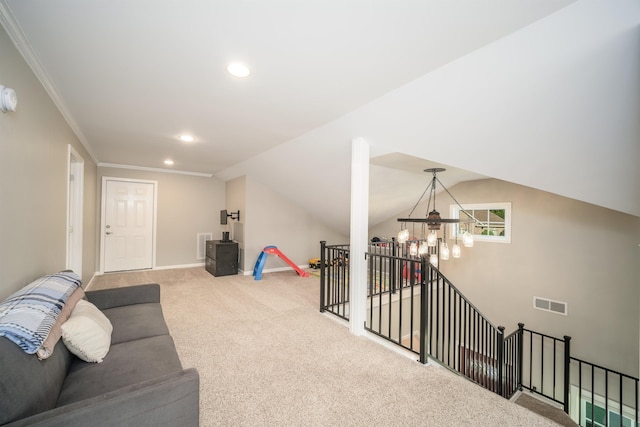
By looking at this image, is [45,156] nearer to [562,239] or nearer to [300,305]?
[300,305]

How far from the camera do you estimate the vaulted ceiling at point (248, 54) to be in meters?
1.49

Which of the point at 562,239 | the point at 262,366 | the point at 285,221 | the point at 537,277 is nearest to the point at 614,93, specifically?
the point at 262,366

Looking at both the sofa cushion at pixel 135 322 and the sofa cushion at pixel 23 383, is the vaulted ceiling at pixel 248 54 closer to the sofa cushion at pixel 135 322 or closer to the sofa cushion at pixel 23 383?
the sofa cushion at pixel 23 383

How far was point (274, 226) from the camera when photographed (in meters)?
6.20

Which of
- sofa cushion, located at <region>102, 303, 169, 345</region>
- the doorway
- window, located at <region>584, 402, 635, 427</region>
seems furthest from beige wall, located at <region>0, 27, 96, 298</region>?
window, located at <region>584, 402, 635, 427</region>

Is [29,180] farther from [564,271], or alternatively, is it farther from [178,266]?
[564,271]

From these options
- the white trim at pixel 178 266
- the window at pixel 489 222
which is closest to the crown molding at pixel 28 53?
the white trim at pixel 178 266

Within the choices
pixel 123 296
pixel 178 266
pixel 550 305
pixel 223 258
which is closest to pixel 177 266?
pixel 178 266

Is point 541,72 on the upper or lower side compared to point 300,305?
upper

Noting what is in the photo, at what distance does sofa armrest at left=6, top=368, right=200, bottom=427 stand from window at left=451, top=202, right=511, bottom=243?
5079 millimetres

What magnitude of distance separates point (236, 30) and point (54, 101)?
7.18 ft

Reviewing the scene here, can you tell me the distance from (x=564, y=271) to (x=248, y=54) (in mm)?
5415

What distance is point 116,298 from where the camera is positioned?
8.57 ft

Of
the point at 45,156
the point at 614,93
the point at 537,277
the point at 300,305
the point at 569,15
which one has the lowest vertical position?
the point at 300,305
